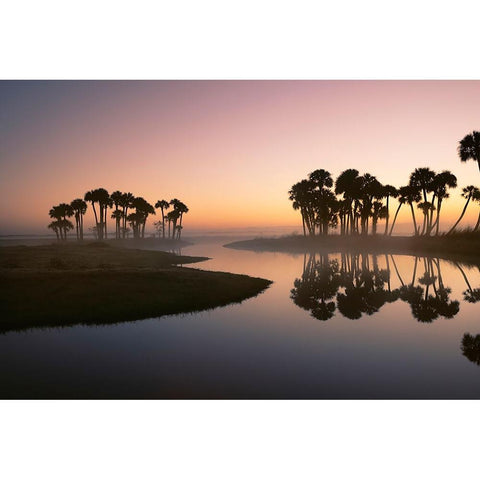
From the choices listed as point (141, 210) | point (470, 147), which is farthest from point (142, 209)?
point (470, 147)

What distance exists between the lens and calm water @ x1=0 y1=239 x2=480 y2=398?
9.75 m

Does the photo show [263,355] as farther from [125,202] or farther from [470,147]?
[125,202]

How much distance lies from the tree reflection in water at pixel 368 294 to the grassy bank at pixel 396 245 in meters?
18.8

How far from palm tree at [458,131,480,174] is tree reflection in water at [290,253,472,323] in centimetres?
3183

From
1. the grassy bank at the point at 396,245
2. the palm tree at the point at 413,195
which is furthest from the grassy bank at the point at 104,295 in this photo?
the palm tree at the point at 413,195

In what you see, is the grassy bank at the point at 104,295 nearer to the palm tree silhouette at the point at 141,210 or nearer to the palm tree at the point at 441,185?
the palm tree at the point at 441,185

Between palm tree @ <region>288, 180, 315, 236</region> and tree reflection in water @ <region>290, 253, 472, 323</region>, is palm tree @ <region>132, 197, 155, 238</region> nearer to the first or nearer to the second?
palm tree @ <region>288, 180, 315, 236</region>

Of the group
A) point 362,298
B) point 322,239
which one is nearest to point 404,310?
point 362,298

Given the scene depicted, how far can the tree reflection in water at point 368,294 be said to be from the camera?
1928 cm

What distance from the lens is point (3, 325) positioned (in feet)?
50.1

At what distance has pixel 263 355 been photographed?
40.8 feet

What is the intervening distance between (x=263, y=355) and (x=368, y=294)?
49.5 ft

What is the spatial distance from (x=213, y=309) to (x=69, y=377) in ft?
33.1

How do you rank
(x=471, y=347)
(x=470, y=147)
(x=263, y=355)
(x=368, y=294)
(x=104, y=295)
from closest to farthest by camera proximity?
(x=263, y=355), (x=471, y=347), (x=104, y=295), (x=368, y=294), (x=470, y=147)
